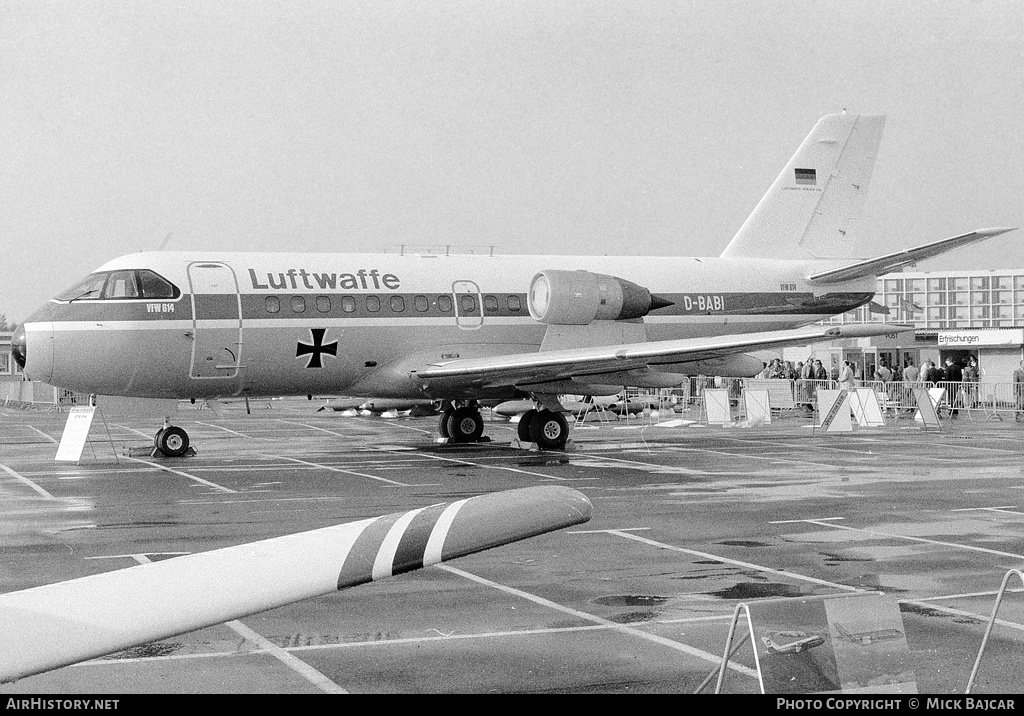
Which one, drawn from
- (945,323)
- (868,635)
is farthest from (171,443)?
(945,323)

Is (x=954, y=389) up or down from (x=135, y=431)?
up

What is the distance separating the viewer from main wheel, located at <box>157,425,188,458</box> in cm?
2220

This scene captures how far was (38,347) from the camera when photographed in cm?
2086

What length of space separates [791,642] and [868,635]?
14.3 inches

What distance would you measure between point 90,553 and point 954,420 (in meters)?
29.3

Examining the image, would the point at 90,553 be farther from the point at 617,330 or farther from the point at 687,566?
the point at 617,330

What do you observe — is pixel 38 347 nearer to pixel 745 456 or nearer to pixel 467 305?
pixel 467 305

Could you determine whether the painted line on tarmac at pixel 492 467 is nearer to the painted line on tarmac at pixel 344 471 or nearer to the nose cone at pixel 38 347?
the painted line on tarmac at pixel 344 471

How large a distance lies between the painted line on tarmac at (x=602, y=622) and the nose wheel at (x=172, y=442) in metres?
13.2

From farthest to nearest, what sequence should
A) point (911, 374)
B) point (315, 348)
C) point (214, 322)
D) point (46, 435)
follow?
point (911, 374) → point (46, 435) → point (315, 348) → point (214, 322)

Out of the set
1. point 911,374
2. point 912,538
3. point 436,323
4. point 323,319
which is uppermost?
point 323,319

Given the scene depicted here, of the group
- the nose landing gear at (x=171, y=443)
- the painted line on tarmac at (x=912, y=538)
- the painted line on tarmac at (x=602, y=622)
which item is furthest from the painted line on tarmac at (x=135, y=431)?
the painted line on tarmac at (x=602, y=622)

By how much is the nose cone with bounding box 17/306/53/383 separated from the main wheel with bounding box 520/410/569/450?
906cm

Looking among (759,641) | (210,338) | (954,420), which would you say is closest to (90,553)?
(759,641)
